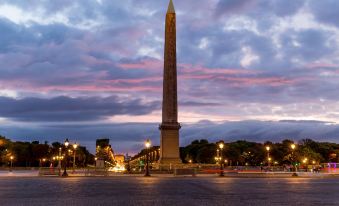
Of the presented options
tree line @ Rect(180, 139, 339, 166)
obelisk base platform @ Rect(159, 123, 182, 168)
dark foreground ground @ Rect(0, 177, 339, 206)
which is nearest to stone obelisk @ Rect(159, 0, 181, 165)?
obelisk base platform @ Rect(159, 123, 182, 168)

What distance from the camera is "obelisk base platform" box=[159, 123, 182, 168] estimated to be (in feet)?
175

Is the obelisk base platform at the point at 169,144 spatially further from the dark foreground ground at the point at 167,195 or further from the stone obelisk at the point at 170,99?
the dark foreground ground at the point at 167,195

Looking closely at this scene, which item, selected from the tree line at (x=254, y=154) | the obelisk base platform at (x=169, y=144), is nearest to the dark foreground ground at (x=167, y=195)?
the obelisk base platform at (x=169, y=144)

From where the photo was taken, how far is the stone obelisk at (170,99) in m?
53.2

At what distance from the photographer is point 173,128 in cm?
5331

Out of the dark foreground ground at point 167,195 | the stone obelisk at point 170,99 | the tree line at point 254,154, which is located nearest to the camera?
the dark foreground ground at point 167,195

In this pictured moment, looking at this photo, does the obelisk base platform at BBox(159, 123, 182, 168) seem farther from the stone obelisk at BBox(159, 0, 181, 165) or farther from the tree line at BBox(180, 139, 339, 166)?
the tree line at BBox(180, 139, 339, 166)

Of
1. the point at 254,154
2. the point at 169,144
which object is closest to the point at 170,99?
the point at 169,144

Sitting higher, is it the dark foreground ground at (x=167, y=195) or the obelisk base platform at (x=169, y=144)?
the obelisk base platform at (x=169, y=144)

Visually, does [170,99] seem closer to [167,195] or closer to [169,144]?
[169,144]

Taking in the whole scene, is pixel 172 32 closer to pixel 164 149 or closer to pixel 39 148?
pixel 164 149

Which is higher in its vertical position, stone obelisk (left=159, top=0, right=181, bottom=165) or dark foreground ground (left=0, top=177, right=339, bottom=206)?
stone obelisk (left=159, top=0, right=181, bottom=165)

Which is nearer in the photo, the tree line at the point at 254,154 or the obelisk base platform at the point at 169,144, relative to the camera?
the obelisk base platform at the point at 169,144

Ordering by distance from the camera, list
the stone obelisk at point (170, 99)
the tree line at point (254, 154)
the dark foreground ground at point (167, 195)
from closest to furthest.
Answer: the dark foreground ground at point (167, 195)
the stone obelisk at point (170, 99)
the tree line at point (254, 154)
